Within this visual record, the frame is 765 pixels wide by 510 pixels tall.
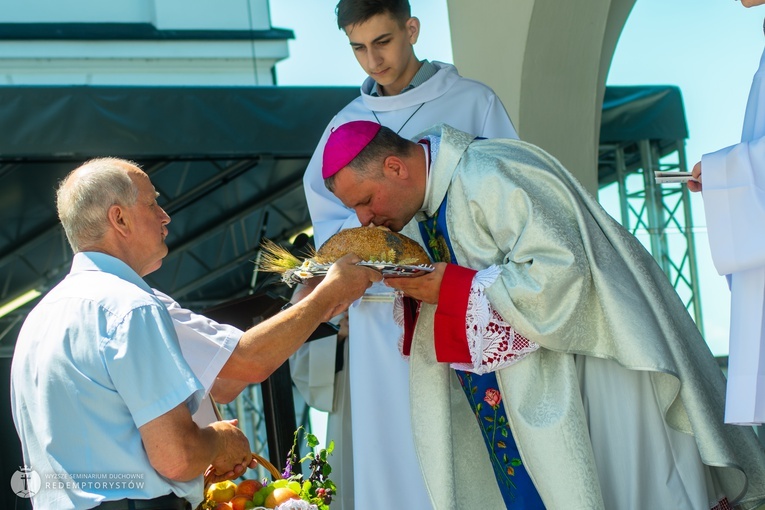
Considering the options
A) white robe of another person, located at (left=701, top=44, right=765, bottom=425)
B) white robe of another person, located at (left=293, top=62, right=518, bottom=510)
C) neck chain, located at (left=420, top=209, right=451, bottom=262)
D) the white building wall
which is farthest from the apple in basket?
the white building wall

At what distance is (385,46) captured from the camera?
4.62 meters

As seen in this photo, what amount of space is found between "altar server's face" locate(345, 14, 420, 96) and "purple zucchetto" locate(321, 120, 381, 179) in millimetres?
925

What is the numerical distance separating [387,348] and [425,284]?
3.13ft

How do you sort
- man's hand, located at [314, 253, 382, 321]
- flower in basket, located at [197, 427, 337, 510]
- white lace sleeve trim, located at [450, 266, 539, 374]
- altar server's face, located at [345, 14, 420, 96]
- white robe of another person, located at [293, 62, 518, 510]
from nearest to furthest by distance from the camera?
flower in basket, located at [197, 427, 337, 510], white lace sleeve trim, located at [450, 266, 539, 374], man's hand, located at [314, 253, 382, 321], white robe of another person, located at [293, 62, 518, 510], altar server's face, located at [345, 14, 420, 96]

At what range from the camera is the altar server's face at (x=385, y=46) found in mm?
4574

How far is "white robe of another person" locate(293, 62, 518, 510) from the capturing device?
444 centimetres

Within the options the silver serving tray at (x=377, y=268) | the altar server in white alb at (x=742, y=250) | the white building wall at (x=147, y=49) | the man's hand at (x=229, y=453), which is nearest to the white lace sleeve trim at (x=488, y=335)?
the silver serving tray at (x=377, y=268)

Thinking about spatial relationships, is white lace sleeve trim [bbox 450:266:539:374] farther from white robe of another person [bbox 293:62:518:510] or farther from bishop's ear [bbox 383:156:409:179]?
white robe of another person [bbox 293:62:518:510]

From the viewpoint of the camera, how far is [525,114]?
6.14 metres

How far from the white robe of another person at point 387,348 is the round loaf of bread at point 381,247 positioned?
728 millimetres

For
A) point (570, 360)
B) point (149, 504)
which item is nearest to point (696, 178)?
point (570, 360)

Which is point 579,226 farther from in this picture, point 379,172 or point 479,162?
point 379,172

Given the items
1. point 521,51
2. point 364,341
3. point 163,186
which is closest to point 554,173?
point 364,341

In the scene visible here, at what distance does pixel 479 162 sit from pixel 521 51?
249 cm
